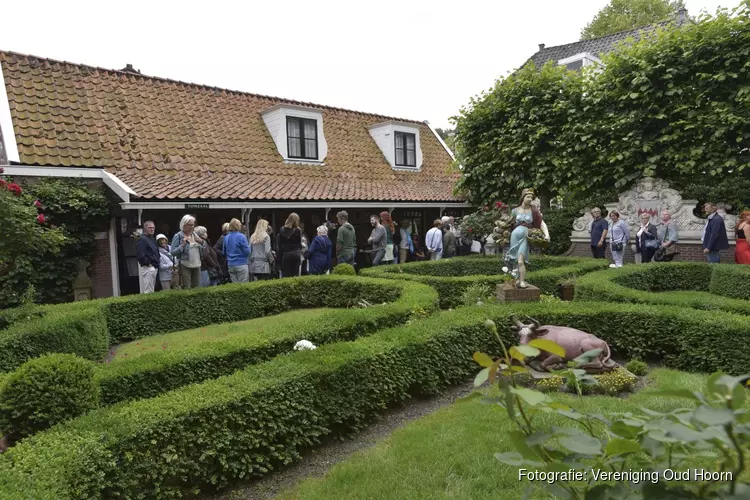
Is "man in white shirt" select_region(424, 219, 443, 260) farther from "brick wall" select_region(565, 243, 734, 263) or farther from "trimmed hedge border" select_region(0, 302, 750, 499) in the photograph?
"trimmed hedge border" select_region(0, 302, 750, 499)

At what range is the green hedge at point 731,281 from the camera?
8.63 m

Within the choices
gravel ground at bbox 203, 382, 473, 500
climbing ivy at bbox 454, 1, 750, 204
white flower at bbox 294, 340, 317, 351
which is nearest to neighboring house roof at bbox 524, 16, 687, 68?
climbing ivy at bbox 454, 1, 750, 204

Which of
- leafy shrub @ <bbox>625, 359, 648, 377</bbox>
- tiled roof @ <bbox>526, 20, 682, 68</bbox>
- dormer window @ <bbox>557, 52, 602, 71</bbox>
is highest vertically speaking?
tiled roof @ <bbox>526, 20, 682, 68</bbox>

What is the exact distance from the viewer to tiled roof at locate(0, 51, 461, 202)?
12.2m

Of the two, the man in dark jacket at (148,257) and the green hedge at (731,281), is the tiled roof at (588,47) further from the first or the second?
the man in dark jacket at (148,257)

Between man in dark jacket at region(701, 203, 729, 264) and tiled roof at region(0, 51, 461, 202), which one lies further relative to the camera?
tiled roof at region(0, 51, 461, 202)

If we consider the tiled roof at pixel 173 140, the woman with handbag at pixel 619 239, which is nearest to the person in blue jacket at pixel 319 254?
the tiled roof at pixel 173 140

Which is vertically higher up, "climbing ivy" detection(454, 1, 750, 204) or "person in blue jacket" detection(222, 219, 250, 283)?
"climbing ivy" detection(454, 1, 750, 204)

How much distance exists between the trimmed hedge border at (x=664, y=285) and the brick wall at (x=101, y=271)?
11.0 m

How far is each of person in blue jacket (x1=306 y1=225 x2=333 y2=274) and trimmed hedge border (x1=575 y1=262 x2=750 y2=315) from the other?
584 cm

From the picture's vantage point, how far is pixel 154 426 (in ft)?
10.9

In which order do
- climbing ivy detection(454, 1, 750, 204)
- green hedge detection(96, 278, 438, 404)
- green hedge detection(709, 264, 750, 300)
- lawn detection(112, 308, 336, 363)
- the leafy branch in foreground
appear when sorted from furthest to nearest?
climbing ivy detection(454, 1, 750, 204), green hedge detection(709, 264, 750, 300), lawn detection(112, 308, 336, 363), green hedge detection(96, 278, 438, 404), the leafy branch in foreground

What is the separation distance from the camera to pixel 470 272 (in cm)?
1312

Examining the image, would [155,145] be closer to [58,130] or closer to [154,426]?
[58,130]
